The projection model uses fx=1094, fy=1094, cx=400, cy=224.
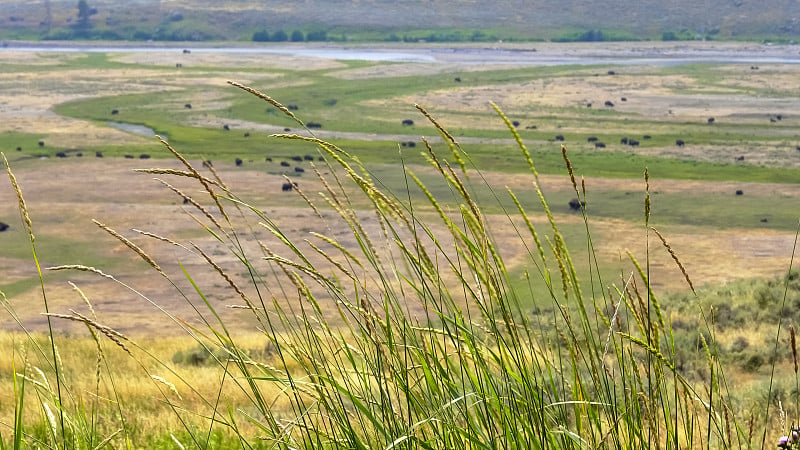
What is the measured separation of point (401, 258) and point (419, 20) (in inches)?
4387

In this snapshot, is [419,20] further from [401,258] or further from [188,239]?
[401,258]

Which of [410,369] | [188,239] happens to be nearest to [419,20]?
[188,239]

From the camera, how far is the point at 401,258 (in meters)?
13.4

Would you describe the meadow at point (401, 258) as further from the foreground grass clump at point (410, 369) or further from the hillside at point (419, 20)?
the hillside at point (419, 20)

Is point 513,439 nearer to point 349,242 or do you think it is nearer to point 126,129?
point 349,242

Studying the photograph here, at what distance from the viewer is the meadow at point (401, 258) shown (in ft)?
7.61

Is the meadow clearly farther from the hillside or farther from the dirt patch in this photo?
the hillside

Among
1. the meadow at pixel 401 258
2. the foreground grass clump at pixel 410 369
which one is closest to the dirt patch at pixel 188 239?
the meadow at pixel 401 258

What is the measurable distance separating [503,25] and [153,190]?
86.9 meters

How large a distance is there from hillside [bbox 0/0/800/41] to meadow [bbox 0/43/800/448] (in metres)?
34.0

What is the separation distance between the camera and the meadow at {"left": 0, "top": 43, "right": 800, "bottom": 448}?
232 cm

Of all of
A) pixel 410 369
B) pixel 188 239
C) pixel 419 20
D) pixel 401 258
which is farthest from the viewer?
pixel 419 20

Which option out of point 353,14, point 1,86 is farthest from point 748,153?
point 353,14

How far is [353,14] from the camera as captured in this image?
408ft
